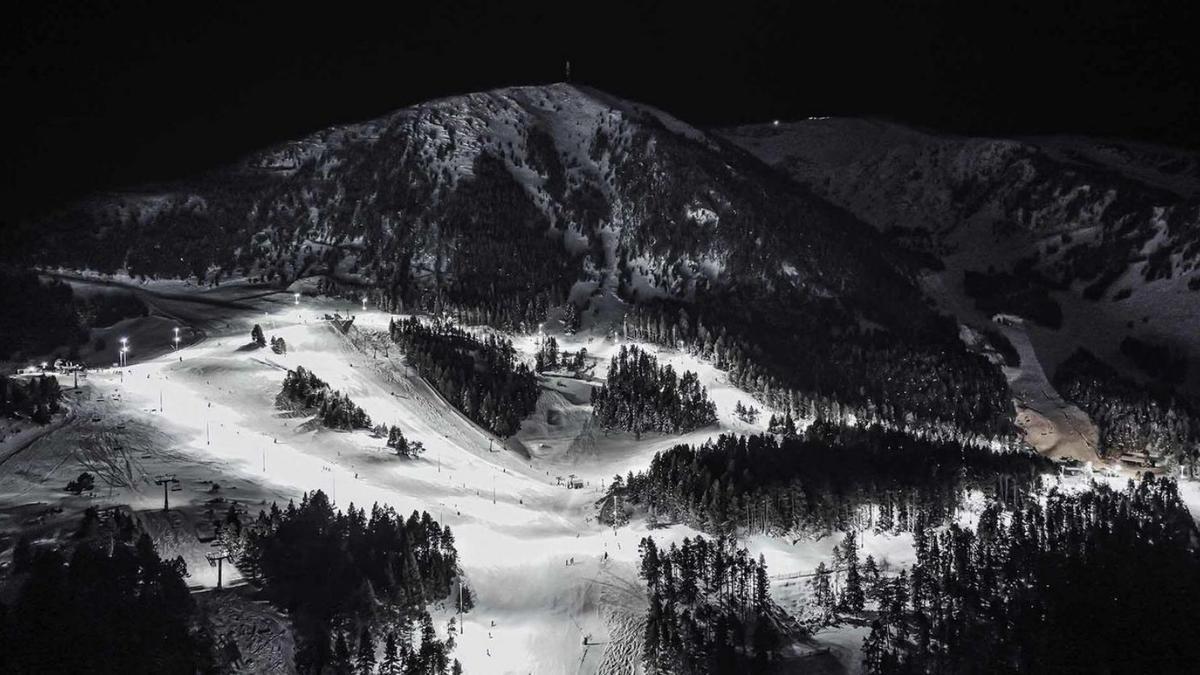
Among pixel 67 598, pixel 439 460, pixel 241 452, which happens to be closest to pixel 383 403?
pixel 439 460

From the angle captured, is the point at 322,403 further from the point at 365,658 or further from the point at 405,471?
the point at 365,658

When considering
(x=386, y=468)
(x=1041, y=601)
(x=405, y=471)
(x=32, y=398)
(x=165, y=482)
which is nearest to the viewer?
(x=1041, y=601)

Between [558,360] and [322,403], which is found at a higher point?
[558,360]

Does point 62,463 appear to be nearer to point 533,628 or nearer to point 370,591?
point 370,591

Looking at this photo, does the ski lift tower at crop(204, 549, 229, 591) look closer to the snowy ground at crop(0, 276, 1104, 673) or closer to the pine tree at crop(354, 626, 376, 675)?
the snowy ground at crop(0, 276, 1104, 673)

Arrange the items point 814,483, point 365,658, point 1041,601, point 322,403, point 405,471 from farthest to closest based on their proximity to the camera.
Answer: point 322,403 → point 405,471 → point 814,483 → point 1041,601 → point 365,658

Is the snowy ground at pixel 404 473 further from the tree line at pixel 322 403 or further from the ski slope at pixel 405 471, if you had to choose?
the tree line at pixel 322 403

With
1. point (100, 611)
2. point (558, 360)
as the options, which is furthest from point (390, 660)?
point (558, 360)
